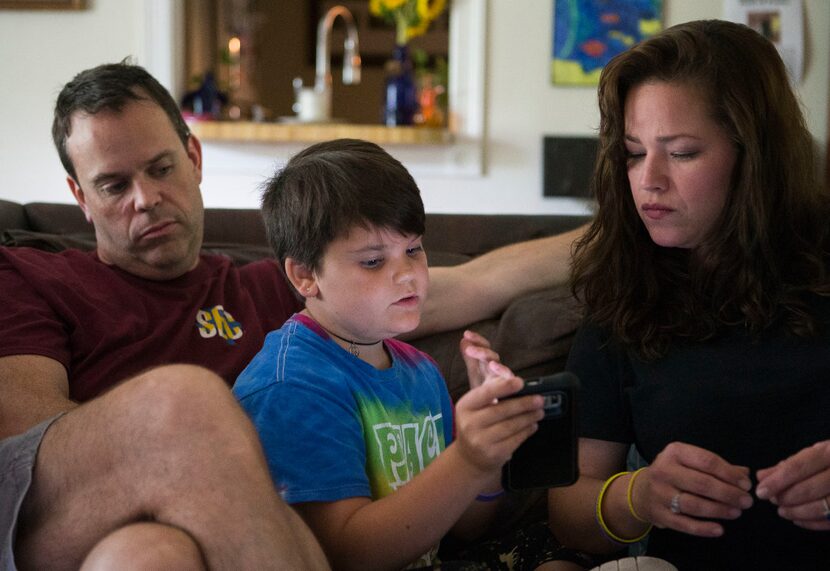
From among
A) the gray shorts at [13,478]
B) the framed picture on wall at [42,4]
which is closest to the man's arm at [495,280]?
the gray shorts at [13,478]

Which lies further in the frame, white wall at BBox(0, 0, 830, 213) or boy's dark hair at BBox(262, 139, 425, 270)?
white wall at BBox(0, 0, 830, 213)

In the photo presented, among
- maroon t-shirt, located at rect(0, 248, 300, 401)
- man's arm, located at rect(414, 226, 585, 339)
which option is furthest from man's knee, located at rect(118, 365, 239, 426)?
man's arm, located at rect(414, 226, 585, 339)

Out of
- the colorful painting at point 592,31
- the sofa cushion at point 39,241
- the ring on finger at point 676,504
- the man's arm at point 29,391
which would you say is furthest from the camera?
the colorful painting at point 592,31

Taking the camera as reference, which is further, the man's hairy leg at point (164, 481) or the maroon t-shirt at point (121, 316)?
the maroon t-shirt at point (121, 316)

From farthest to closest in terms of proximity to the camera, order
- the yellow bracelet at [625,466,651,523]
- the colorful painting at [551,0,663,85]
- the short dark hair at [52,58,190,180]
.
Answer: the colorful painting at [551,0,663,85] → the short dark hair at [52,58,190,180] → the yellow bracelet at [625,466,651,523]

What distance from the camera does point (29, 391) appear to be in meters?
1.47

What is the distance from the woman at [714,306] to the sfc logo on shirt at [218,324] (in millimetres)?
610

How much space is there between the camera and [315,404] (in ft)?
3.95

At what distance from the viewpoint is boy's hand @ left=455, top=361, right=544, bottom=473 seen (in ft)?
3.46

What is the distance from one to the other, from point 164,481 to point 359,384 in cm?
28

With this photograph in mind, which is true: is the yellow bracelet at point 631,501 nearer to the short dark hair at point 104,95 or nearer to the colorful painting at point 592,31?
the short dark hair at point 104,95

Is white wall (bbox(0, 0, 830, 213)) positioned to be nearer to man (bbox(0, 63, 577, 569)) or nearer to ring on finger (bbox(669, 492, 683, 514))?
man (bbox(0, 63, 577, 569))

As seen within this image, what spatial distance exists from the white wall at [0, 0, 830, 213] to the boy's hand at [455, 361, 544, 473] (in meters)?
3.46

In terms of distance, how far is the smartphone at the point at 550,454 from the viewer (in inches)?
44.3
